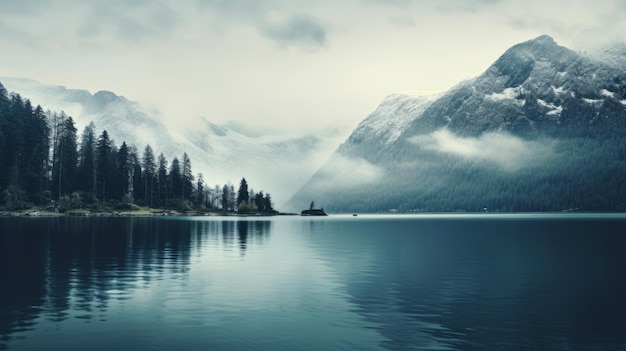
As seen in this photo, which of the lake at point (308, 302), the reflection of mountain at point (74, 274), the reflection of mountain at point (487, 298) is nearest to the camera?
the lake at point (308, 302)

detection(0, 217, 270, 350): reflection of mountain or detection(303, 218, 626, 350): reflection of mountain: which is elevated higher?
detection(0, 217, 270, 350): reflection of mountain

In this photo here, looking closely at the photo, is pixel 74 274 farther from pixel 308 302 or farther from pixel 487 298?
pixel 487 298

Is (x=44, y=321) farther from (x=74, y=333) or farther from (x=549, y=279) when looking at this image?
(x=549, y=279)

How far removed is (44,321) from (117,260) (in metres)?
39.4

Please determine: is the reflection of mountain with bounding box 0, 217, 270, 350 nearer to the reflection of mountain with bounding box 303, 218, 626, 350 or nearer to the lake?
the lake

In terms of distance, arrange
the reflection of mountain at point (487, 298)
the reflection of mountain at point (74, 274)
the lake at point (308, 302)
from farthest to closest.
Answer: the reflection of mountain at point (74, 274), the reflection of mountain at point (487, 298), the lake at point (308, 302)

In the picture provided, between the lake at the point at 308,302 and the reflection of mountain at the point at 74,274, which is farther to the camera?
the reflection of mountain at the point at 74,274

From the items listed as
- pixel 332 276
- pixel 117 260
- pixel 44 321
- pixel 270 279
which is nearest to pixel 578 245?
pixel 332 276

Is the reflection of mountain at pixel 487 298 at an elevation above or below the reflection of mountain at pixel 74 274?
below

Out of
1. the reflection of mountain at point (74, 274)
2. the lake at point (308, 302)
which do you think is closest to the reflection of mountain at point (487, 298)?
the lake at point (308, 302)

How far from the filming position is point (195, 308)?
42.2 metres

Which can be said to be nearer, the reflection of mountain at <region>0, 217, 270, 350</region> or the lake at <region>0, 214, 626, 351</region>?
the lake at <region>0, 214, 626, 351</region>

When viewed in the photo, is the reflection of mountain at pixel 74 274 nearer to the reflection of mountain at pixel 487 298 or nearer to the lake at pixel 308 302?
the lake at pixel 308 302

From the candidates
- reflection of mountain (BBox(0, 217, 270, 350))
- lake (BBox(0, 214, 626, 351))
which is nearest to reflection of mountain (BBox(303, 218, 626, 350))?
lake (BBox(0, 214, 626, 351))
